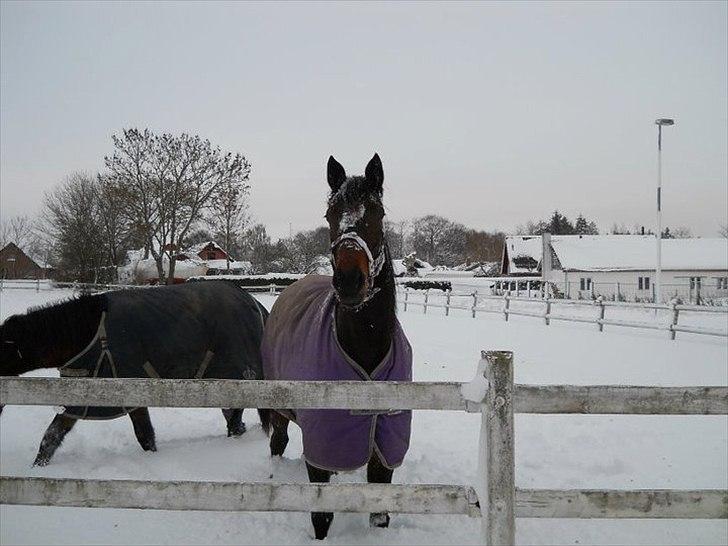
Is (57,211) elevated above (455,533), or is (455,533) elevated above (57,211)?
(57,211)

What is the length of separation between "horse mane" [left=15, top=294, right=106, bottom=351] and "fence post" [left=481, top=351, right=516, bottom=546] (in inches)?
158

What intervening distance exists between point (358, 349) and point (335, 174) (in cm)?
127

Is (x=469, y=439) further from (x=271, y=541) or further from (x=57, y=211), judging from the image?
(x=57, y=211)

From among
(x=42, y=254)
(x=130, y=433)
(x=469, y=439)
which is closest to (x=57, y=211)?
(x=42, y=254)

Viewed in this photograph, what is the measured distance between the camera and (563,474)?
4.48 meters

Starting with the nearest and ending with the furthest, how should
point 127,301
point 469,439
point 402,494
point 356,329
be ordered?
1. point 402,494
2. point 356,329
3. point 127,301
4. point 469,439

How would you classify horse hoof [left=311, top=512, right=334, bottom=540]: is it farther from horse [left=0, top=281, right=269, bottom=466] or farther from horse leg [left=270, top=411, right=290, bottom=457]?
horse [left=0, top=281, right=269, bottom=466]

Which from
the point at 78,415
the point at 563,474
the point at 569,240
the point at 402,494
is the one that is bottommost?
the point at 563,474

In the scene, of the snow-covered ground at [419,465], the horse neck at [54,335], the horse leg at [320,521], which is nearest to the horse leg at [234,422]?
the snow-covered ground at [419,465]

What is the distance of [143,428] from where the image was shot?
15.6 feet

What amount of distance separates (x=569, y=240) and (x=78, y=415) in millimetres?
39443

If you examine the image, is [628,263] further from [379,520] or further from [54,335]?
[54,335]

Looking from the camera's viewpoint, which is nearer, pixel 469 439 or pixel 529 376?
pixel 469 439

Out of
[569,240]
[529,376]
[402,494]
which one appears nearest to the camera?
[402,494]
